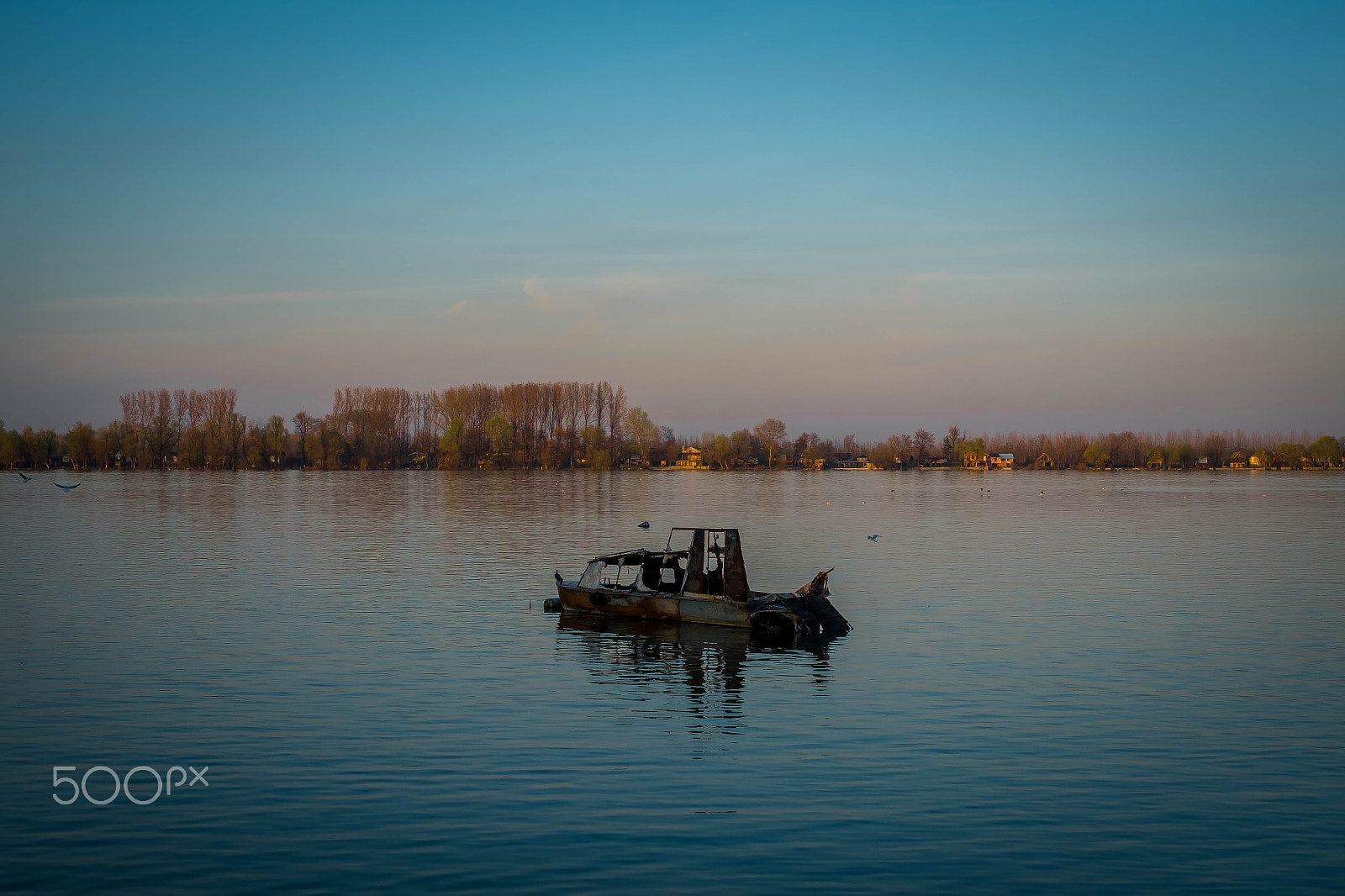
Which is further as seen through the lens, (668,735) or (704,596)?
(704,596)

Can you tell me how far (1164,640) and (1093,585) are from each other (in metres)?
13.0

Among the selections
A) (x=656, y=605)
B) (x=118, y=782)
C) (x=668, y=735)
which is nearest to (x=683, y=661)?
(x=656, y=605)

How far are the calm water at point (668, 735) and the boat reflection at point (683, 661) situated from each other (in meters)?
0.15

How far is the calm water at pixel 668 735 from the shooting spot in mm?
12695

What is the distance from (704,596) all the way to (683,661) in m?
4.92

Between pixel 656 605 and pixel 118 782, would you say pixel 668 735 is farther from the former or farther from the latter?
pixel 656 605

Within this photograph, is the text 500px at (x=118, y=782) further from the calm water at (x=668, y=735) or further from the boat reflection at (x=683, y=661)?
the boat reflection at (x=683, y=661)

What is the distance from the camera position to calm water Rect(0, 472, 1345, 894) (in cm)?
1270

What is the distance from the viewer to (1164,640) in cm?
2941

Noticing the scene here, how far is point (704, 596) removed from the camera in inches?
1252

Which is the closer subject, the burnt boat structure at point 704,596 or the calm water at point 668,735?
the calm water at point 668,735

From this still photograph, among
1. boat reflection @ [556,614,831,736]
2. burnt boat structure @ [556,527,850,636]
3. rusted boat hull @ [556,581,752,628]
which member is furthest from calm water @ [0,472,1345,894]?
burnt boat structure @ [556,527,850,636]

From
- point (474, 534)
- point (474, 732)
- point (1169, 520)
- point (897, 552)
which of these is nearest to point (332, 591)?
point (474, 732)

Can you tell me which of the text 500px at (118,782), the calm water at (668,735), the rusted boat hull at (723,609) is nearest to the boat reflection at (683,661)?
the calm water at (668,735)
